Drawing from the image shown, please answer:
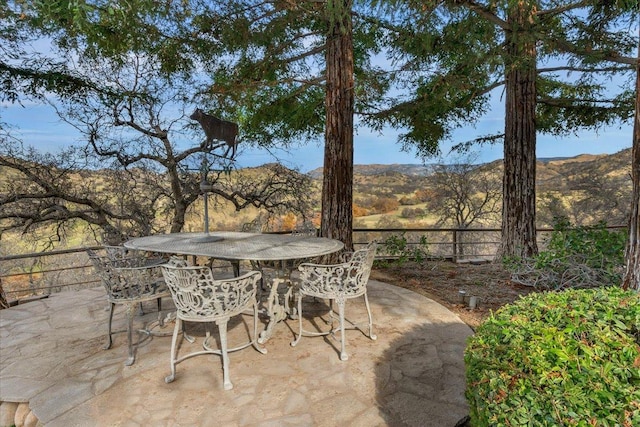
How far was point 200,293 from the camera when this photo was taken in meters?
2.02

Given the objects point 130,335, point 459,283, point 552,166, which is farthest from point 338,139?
point 552,166

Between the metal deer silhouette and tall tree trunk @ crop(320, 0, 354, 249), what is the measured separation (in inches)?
Answer: 63.0

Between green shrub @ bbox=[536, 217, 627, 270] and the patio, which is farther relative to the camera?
green shrub @ bbox=[536, 217, 627, 270]

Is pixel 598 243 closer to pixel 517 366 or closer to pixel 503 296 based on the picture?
pixel 503 296

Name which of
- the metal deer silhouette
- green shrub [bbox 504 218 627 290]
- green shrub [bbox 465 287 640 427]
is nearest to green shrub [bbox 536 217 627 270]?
green shrub [bbox 504 218 627 290]

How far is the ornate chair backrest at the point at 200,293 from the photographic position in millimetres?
2010

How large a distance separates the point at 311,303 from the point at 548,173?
10112mm

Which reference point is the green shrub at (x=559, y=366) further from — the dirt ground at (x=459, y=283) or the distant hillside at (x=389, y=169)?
the distant hillside at (x=389, y=169)

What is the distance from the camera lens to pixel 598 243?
3420mm

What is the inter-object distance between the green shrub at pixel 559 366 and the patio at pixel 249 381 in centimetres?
74

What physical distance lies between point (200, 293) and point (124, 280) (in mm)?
869

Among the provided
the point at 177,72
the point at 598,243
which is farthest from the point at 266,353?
the point at 177,72

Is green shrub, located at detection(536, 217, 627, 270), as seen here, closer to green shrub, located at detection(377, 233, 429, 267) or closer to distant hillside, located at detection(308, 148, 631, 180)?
green shrub, located at detection(377, 233, 429, 267)

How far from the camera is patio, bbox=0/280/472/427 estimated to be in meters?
1.76
